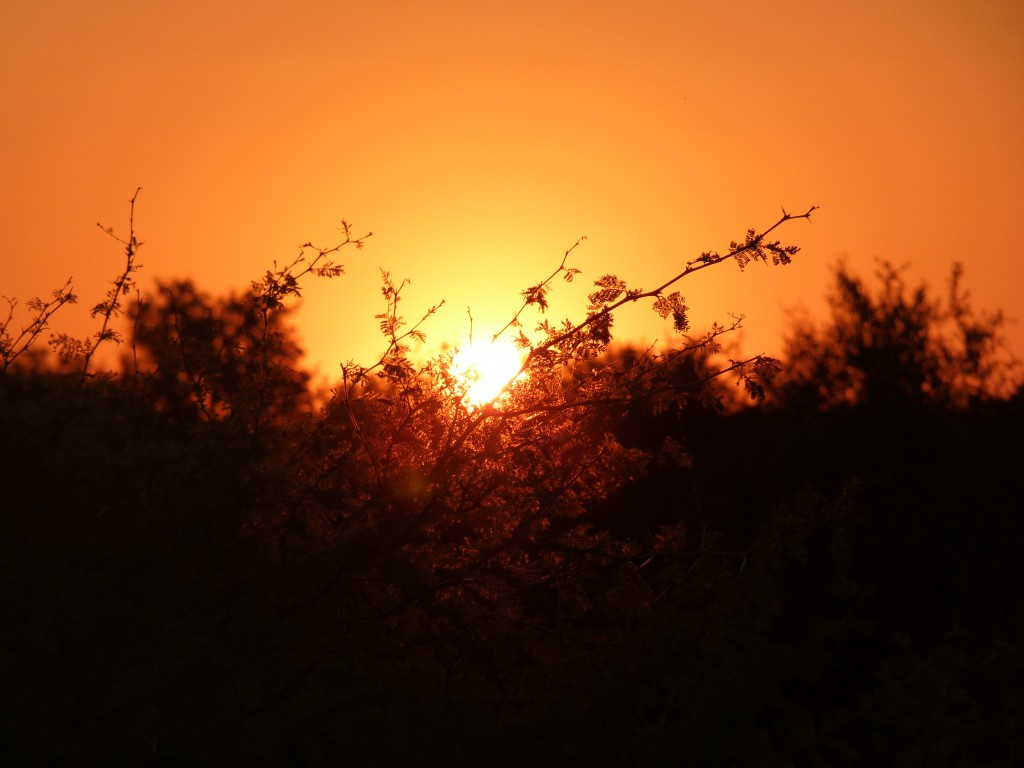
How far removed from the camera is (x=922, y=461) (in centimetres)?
2289

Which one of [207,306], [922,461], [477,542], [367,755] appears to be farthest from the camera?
[922,461]

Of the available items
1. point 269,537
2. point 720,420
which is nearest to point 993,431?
point 720,420

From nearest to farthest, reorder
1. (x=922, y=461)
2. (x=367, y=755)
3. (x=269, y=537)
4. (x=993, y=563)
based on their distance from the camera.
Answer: (x=367, y=755)
(x=269, y=537)
(x=993, y=563)
(x=922, y=461)

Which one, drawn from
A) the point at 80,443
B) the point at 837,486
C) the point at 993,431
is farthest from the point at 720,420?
the point at 80,443

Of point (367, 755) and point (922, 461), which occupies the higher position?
point (922, 461)

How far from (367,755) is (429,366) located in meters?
2.53

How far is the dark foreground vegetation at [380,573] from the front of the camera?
6.69m

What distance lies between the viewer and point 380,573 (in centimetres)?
736

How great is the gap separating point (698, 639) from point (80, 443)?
3898 millimetres

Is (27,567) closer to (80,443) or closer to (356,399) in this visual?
(80,443)

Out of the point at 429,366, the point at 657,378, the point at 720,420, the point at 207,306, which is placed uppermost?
the point at 720,420

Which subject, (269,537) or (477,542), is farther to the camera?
(477,542)

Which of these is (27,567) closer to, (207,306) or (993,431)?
(207,306)

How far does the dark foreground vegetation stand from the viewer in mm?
6691
